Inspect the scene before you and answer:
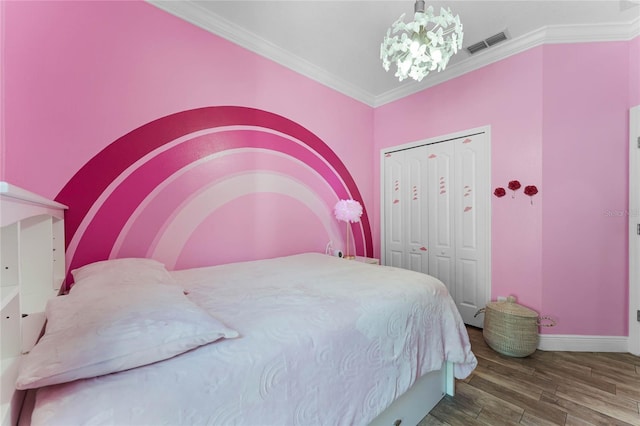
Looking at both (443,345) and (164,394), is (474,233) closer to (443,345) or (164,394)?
(443,345)

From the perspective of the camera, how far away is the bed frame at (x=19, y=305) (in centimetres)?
59

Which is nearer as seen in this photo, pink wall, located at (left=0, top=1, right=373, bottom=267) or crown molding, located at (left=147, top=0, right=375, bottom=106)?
pink wall, located at (left=0, top=1, right=373, bottom=267)

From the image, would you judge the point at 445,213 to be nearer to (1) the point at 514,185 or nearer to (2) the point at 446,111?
(1) the point at 514,185

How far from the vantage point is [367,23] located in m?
2.12

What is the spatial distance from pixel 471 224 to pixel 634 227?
1.14m

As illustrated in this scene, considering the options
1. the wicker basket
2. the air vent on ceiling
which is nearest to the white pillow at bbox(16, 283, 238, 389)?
the wicker basket

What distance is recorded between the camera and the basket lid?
81.5 inches

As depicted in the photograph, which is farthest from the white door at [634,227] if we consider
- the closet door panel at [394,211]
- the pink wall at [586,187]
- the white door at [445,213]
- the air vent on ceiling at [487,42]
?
the closet door panel at [394,211]

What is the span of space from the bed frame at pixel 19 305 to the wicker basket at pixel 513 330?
857mm

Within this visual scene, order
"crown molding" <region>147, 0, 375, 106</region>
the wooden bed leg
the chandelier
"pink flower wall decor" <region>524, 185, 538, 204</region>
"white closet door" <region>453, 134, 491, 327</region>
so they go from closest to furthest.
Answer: the chandelier → the wooden bed leg → "crown molding" <region>147, 0, 375, 106</region> → "pink flower wall decor" <region>524, 185, 538, 204</region> → "white closet door" <region>453, 134, 491, 327</region>

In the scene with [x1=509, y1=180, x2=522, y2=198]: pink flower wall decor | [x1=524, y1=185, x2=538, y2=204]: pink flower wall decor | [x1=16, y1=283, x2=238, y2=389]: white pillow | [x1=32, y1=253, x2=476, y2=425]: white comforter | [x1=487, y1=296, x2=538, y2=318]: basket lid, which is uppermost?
[x1=509, y1=180, x2=522, y2=198]: pink flower wall decor

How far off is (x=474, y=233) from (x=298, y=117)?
224cm

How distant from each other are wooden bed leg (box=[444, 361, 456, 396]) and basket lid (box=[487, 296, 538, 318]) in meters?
0.94

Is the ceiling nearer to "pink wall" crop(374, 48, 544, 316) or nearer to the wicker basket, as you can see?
"pink wall" crop(374, 48, 544, 316)
